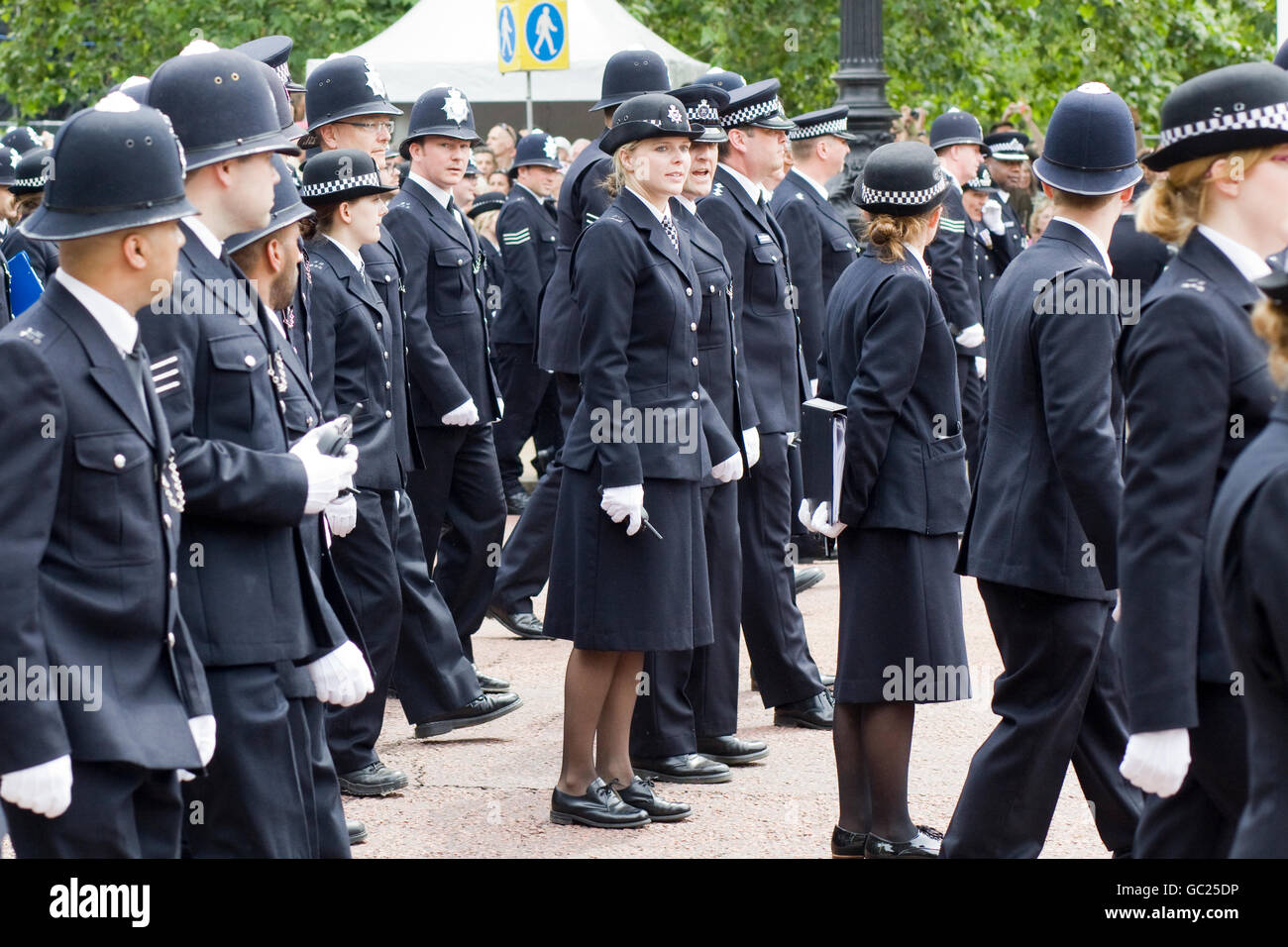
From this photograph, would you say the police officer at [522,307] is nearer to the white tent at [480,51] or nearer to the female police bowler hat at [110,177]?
the white tent at [480,51]

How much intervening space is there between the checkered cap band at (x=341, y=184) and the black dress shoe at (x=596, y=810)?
2.03 m

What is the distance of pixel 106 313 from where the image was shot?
11.9 ft

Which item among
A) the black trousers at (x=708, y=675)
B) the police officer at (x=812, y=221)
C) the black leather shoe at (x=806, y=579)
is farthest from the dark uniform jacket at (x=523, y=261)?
the black trousers at (x=708, y=675)

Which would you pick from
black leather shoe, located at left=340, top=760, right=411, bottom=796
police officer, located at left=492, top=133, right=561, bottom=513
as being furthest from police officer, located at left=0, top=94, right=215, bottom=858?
police officer, located at left=492, top=133, right=561, bottom=513

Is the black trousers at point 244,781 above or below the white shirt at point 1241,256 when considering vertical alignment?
below

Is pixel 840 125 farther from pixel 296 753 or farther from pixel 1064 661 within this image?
pixel 296 753

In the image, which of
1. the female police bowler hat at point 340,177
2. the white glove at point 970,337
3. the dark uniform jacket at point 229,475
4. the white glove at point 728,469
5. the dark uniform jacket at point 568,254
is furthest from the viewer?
the white glove at point 970,337

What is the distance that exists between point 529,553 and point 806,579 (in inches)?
65.4

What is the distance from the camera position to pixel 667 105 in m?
5.88

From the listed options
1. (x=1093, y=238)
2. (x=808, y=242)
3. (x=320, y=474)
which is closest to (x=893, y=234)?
(x=1093, y=238)

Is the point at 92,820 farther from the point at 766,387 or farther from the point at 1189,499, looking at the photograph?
the point at 766,387

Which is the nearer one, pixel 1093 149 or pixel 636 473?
pixel 1093 149

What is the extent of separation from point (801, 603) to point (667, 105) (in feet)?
13.3

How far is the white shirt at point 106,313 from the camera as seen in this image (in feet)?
11.9
